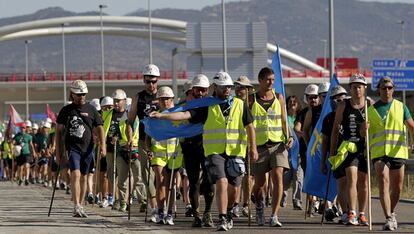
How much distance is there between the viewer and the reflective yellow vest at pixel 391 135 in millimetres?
15477

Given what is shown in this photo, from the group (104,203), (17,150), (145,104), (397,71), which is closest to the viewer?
(145,104)

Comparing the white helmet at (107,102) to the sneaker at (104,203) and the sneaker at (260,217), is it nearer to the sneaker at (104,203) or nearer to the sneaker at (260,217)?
the sneaker at (104,203)

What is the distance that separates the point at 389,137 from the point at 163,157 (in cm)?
337

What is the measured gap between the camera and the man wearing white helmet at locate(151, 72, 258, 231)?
15.3 m

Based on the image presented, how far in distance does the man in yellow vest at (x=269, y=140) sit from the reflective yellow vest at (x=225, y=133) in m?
0.81

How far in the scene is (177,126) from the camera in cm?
1673

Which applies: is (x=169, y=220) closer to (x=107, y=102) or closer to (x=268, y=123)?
(x=268, y=123)

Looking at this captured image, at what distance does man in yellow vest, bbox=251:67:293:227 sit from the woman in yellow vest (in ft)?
3.85

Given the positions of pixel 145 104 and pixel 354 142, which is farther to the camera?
pixel 145 104

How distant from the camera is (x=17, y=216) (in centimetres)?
1817

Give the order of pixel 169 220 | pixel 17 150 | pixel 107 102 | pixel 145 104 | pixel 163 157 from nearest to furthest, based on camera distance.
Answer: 1. pixel 169 220
2. pixel 163 157
3. pixel 145 104
4. pixel 107 102
5. pixel 17 150

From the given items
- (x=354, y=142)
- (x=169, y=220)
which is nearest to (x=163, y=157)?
(x=169, y=220)

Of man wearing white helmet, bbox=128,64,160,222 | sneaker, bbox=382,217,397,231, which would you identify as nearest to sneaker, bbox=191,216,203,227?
man wearing white helmet, bbox=128,64,160,222

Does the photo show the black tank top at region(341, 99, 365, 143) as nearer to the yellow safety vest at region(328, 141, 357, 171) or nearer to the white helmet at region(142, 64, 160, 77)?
the yellow safety vest at region(328, 141, 357, 171)
